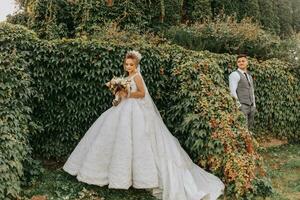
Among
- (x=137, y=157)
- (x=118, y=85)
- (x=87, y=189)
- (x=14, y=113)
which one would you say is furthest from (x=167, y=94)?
(x=14, y=113)

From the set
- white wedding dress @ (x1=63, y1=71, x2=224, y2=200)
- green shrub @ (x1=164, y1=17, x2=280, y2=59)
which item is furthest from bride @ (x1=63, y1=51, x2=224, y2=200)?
green shrub @ (x1=164, y1=17, x2=280, y2=59)

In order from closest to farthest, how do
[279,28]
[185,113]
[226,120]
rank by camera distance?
[226,120]
[185,113]
[279,28]

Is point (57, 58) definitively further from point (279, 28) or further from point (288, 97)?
point (279, 28)

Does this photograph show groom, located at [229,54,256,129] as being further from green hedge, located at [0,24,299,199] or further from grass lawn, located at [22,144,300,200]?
grass lawn, located at [22,144,300,200]

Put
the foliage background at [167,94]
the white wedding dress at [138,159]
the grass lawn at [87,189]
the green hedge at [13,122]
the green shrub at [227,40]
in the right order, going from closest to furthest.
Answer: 1. the green hedge at [13,122]
2. the white wedding dress at [138,159]
3. the grass lawn at [87,189]
4. the foliage background at [167,94]
5. the green shrub at [227,40]

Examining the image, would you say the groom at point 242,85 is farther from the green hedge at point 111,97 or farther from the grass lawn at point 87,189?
the grass lawn at point 87,189

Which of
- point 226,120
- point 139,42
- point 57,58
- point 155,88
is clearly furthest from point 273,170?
point 57,58

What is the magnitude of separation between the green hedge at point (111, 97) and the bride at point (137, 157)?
62cm

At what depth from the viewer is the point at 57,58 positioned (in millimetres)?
8695

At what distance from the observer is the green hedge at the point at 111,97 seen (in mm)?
7980

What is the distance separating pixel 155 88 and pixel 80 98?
152 cm

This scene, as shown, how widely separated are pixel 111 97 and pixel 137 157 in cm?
206

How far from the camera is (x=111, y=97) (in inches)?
348

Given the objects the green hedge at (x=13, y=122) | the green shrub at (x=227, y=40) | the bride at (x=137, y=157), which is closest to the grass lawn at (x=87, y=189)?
the bride at (x=137, y=157)
